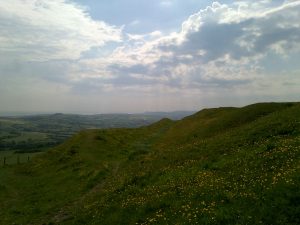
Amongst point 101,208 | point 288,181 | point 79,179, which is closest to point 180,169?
point 101,208

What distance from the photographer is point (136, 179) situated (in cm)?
3000

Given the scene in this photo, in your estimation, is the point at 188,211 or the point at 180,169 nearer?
the point at 188,211

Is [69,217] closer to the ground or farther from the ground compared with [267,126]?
closer to the ground

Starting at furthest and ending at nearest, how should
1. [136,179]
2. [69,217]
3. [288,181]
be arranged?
[136,179] → [69,217] → [288,181]

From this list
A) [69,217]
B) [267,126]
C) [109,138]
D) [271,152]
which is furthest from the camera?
[109,138]

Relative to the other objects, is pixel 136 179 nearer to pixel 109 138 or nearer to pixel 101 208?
pixel 101 208

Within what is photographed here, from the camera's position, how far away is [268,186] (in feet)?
56.8

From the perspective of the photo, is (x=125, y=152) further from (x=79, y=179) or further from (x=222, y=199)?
(x=222, y=199)

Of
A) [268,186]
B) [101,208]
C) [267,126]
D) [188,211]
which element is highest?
[267,126]

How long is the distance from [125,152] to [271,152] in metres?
39.2

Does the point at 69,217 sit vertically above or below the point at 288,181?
below

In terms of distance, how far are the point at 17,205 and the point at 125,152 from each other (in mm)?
26931

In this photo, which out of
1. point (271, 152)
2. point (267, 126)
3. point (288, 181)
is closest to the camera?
point (288, 181)

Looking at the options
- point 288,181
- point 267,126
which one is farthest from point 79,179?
point 288,181
